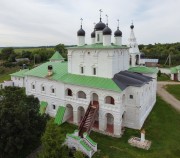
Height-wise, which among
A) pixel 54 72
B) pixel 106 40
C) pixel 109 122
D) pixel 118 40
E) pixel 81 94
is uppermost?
pixel 118 40

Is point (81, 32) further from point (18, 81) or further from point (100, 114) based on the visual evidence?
point (18, 81)

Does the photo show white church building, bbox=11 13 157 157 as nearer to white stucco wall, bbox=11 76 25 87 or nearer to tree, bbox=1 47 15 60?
white stucco wall, bbox=11 76 25 87

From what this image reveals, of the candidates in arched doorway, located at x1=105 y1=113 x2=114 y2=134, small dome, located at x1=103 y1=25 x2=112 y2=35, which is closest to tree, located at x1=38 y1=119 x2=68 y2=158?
arched doorway, located at x1=105 y1=113 x2=114 y2=134

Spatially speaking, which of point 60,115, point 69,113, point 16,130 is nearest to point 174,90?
point 69,113

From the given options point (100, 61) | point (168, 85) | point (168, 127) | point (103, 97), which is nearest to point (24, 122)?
point (103, 97)

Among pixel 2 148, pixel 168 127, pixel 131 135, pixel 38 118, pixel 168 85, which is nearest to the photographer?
pixel 2 148

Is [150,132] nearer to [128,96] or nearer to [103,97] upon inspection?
[128,96]
